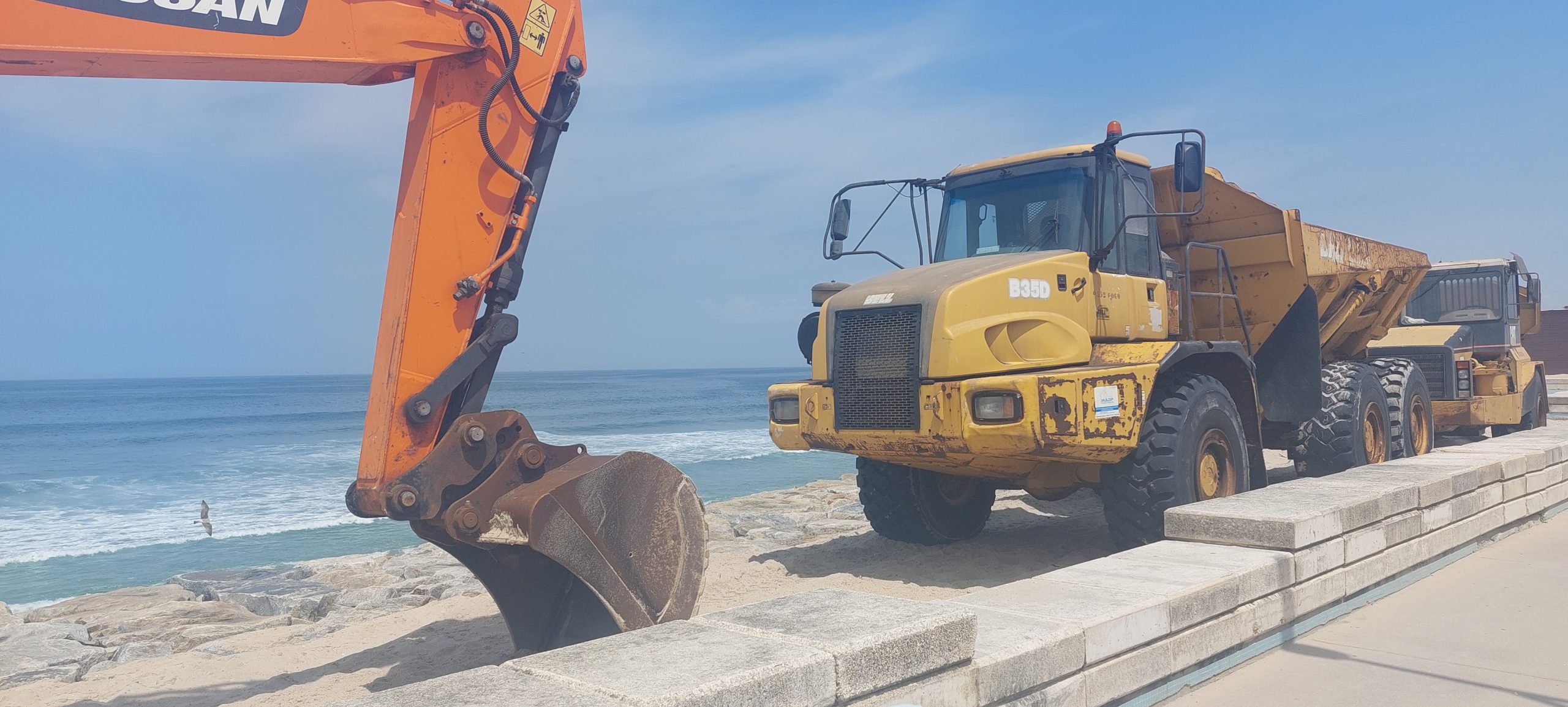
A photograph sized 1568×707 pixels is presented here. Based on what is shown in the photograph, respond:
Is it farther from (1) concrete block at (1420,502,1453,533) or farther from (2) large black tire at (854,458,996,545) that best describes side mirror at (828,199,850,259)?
(1) concrete block at (1420,502,1453,533)

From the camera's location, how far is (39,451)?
43.3m

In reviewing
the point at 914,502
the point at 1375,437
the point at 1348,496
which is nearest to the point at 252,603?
the point at 914,502

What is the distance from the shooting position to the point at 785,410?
729 cm

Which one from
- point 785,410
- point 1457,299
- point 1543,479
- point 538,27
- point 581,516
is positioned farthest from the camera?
point 1457,299

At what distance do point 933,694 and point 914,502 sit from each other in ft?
16.0

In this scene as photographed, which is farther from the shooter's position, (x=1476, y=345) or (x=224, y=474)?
(x=224, y=474)

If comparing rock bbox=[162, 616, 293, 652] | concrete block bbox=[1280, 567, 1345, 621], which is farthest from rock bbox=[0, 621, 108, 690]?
concrete block bbox=[1280, 567, 1345, 621]

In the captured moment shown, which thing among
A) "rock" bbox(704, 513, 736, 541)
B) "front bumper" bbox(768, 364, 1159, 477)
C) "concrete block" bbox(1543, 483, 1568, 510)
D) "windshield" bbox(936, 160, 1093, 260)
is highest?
"windshield" bbox(936, 160, 1093, 260)

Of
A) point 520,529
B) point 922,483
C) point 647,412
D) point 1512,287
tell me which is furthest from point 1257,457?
point 647,412

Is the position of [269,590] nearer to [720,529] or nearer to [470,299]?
[720,529]

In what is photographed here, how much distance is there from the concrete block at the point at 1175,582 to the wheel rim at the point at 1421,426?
300 inches

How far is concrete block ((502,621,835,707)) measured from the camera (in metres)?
2.56

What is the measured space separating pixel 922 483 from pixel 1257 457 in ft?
7.99

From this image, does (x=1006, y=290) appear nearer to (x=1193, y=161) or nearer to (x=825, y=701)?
(x=1193, y=161)
